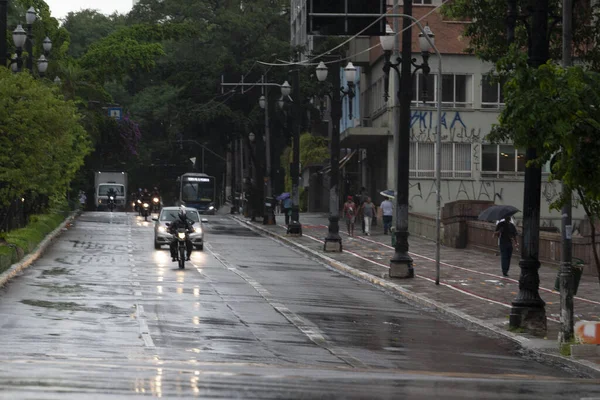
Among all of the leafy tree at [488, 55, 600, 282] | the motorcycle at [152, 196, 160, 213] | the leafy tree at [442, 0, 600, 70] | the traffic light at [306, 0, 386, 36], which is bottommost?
the motorcycle at [152, 196, 160, 213]

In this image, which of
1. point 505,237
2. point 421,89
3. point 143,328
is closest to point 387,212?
point 421,89

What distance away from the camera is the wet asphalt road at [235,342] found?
13.7 metres

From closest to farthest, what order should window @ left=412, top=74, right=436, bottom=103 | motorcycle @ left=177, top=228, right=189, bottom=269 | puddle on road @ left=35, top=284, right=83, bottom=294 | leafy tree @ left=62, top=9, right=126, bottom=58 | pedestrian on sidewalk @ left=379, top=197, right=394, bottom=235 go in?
puddle on road @ left=35, top=284, right=83, bottom=294, motorcycle @ left=177, top=228, right=189, bottom=269, pedestrian on sidewalk @ left=379, top=197, right=394, bottom=235, window @ left=412, top=74, right=436, bottom=103, leafy tree @ left=62, top=9, right=126, bottom=58

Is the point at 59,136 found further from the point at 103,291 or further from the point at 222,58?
the point at 222,58

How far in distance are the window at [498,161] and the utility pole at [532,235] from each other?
38.5 meters

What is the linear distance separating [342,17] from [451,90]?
36.4m

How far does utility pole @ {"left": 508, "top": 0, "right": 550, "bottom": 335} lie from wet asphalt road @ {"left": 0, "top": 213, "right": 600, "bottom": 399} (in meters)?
0.95

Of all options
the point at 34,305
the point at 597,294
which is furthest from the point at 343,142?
the point at 34,305

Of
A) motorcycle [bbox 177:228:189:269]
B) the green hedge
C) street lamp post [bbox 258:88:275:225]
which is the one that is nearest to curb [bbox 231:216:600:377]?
→ motorcycle [bbox 177:228:189:269]

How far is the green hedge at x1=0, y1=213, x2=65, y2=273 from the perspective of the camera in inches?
1246

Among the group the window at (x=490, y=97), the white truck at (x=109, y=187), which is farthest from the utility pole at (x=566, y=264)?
the white truck at (x=109, y=187)

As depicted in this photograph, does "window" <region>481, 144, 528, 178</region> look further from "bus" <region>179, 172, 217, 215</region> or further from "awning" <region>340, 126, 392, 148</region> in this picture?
"bus" <region>179, 172, 217, 215</region>

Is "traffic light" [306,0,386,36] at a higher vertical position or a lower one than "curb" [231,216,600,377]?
higher

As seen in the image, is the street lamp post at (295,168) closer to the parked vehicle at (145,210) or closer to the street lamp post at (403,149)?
the parked vehicle at (145,210)
